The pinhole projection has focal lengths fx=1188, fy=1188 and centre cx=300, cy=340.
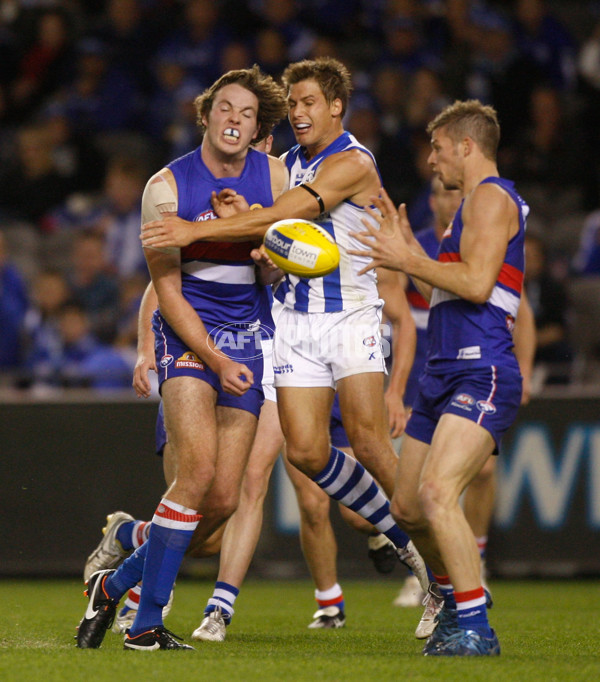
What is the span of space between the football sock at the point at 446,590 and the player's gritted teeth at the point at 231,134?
2260mm

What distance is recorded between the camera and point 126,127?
47.5 feet

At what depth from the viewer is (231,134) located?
217 inches

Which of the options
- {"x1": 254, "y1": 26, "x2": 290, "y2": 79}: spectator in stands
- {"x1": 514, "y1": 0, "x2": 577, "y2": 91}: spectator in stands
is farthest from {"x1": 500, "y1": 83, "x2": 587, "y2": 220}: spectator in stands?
{"x1": 254, "y1": 26, "x2": 290, "y2": 79}: spectator in stands

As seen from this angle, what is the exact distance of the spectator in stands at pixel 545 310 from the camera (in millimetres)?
10008

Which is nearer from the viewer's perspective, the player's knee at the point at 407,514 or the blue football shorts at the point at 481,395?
the blue football shorts at the point at 481,395

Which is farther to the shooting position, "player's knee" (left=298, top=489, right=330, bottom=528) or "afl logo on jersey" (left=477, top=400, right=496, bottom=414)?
"player's knee" (left=298, top=489, right=330, bottom=528)

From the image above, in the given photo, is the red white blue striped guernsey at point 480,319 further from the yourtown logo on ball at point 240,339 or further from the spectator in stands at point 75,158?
the spectator in stands at point 75,158

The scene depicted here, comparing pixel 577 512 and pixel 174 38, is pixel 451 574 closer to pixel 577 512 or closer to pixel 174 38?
pixel 577 512

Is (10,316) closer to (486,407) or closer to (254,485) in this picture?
(254,485)

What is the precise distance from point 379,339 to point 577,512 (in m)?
3.92

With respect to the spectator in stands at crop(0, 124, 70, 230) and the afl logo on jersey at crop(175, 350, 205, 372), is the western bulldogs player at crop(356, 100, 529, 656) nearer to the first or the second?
the afl logo on jersey at crop(175, 350, 205, 372)

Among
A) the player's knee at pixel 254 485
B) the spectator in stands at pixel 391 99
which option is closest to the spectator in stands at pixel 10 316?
the spectator in stands at pixel 391 99

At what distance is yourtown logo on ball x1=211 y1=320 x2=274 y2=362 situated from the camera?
5.52 metres

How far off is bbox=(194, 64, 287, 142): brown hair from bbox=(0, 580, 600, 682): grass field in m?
2.54
